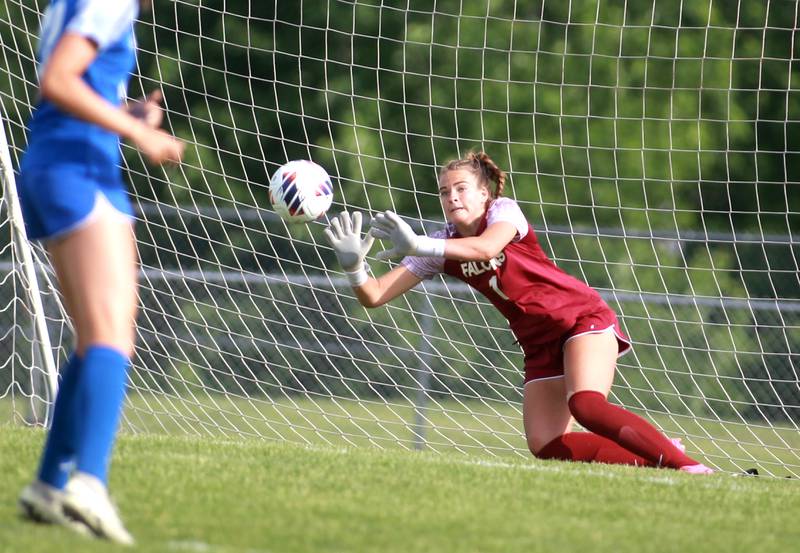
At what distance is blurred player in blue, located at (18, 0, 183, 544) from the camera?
10.2ft

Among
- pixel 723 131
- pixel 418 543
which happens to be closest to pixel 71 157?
pixel 418 543

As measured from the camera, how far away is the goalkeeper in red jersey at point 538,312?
5.68 metres

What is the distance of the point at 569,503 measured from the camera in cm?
429

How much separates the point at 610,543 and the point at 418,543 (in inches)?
22.3

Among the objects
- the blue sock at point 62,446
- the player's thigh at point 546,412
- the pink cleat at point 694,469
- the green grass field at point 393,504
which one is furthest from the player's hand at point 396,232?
the blue sock at point 62,446

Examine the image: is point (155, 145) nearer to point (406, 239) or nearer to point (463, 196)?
point (406, 239)

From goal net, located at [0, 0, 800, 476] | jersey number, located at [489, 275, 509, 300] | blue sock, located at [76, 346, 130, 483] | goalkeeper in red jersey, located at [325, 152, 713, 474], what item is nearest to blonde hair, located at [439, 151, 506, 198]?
goalkeeper in red jersey, located at [325, 152, 713, 474]

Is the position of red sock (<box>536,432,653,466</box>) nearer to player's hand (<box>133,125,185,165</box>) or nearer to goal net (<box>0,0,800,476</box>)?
player's hand (<box>133,125,185,165</box>)

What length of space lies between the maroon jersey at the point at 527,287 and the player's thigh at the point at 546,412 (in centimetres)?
23

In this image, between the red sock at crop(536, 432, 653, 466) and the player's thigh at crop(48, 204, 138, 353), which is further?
the red sock at crop(536, 432, 653, 466)

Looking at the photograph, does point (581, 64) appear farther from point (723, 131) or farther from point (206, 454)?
point (206, 454)

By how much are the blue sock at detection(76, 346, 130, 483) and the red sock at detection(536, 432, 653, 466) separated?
10.3 feet

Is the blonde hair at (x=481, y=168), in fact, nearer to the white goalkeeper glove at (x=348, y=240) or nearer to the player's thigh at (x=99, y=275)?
the white goalkeeper glove at (x=348, y=240)

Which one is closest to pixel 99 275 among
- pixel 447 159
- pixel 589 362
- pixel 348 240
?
pixel 348 240
